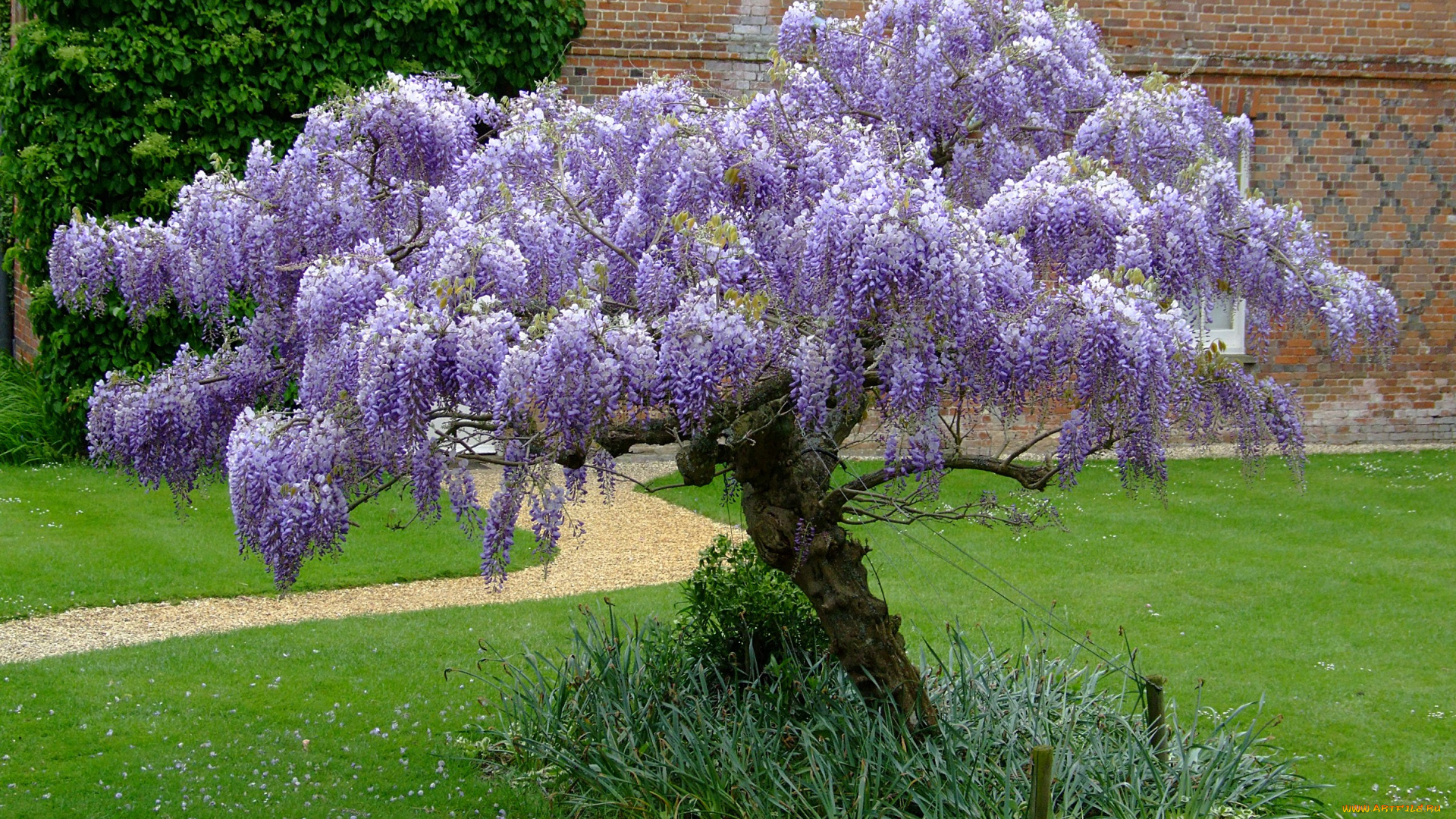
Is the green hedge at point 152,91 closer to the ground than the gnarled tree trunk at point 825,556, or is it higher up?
higher up

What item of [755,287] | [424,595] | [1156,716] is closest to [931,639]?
[1156,716]

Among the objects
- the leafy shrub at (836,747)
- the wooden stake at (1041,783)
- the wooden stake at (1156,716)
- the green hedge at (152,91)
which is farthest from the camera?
the green hedge at (152,91)

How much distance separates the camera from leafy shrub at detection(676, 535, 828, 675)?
18.3 feet

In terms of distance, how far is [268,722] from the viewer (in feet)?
19.6

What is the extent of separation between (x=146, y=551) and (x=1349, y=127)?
465 inches

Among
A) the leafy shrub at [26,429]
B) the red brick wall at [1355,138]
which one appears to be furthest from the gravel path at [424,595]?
the red brick wall at [1355,138]

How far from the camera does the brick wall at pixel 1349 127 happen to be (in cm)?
1248

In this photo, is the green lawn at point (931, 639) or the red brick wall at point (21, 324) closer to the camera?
the green lawn at point (931, 639)

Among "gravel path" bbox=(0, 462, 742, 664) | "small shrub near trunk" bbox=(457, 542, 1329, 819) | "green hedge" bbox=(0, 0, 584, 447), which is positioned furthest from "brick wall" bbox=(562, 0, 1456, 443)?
"small shrub near trunk" bbox=(457, 542, 1329, 819)

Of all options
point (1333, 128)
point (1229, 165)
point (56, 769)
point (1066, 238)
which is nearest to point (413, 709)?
point (56, 769)

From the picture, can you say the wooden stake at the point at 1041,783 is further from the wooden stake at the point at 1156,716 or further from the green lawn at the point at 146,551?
the green lawn at the point at 146,551

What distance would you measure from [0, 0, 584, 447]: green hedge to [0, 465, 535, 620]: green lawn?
57.7 inches

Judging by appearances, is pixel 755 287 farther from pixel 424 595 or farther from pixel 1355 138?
pixel 1355 138

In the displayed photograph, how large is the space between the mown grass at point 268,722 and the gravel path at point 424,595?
1.05 ft
